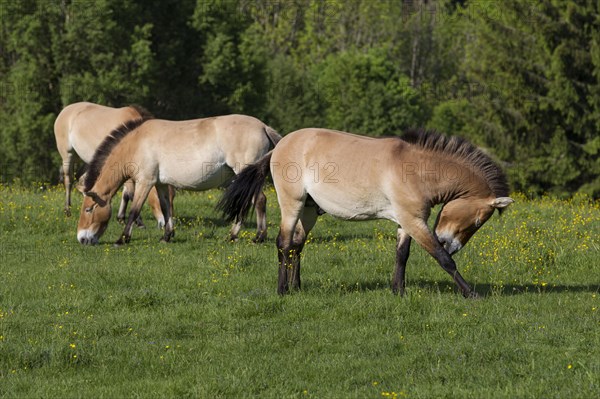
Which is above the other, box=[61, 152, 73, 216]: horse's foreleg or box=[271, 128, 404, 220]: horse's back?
box=[271, 128, 404, 220]: horse's back

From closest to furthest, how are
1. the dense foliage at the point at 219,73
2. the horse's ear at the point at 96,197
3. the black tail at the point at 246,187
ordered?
the black tail at the point at 246,187 < the horse's ear at the point at 96,197 < the dense foliage at the point at 219,73

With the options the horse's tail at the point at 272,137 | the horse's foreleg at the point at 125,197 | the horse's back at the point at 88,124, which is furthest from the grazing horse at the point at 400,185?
the horse's back at the point at 88,124

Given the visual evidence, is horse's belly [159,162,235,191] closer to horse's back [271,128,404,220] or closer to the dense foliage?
horse's back [271,128,404,220]

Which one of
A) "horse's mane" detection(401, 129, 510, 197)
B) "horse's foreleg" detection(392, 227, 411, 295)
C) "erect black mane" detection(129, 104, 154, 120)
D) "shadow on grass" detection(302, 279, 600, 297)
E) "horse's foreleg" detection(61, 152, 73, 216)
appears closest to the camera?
"horse's mane" detection(401, 129, 510, 197)

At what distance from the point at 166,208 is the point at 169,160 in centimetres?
93

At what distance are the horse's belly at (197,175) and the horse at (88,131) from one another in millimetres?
1608

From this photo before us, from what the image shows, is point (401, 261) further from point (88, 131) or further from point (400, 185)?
point (88, 131)

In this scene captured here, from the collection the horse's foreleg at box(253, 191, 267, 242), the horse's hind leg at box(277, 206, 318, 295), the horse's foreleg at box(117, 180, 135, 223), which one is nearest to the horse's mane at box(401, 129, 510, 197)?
the horse's hind leg at box(277, 206, 318, 295)

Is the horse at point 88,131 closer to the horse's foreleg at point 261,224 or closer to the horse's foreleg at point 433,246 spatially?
the horse's foreleg at point 261,224

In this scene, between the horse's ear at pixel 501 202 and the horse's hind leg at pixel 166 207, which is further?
the horse's hind leg at pixel 166 207

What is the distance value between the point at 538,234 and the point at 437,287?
4.56 metres

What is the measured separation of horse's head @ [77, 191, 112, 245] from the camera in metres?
14.2

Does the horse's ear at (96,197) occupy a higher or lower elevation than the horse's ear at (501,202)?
lower

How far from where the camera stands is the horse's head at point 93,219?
14.2 metres
